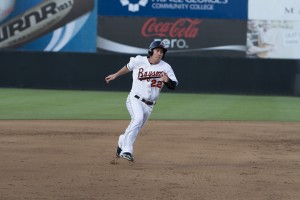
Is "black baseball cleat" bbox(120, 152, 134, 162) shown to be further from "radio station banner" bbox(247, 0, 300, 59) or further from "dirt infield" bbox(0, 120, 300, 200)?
"radio station banner" bbox(247, 0, 300, 59)

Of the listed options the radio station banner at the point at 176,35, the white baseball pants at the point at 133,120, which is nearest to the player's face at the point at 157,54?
the white baseball pants at the point at 133,120

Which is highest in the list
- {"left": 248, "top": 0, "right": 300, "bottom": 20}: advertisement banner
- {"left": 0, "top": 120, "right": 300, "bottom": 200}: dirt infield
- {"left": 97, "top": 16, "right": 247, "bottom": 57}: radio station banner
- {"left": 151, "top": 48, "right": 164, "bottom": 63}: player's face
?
{"left": 151, "top": 48, "right": 164, "bottom": 63}: player's face

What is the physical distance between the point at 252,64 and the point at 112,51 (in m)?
5.87

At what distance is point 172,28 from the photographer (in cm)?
3012

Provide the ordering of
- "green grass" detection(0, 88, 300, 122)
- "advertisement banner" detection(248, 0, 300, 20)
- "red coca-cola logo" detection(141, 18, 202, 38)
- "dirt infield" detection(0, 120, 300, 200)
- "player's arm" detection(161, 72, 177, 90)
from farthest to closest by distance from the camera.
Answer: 1. "red coca-cola logo" detection(141, 18, 202, 38)
2. "advertisement banner" detection(248, 0, 300, 20)
3. "green grass" detection(0, 88, 300, 122)
4. "player's arm" detection(161, 72, 177, 90)
5. "dirt infield" detection(0, 120, 300, 200)

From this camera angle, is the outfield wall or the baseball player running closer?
the baseball player running

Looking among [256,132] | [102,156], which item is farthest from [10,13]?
[102,156]

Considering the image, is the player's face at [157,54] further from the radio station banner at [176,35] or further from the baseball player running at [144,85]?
the radio station banner at [176,35]

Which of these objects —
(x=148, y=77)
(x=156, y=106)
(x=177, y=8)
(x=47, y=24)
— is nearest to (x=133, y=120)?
(x=148, y=77)

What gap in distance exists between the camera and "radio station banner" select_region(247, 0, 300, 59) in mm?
29969

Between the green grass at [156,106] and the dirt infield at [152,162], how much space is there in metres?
1.99

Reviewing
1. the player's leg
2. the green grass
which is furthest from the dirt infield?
the green grass

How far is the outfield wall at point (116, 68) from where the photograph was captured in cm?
2767

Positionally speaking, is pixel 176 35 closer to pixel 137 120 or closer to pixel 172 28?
pixel 172 28
